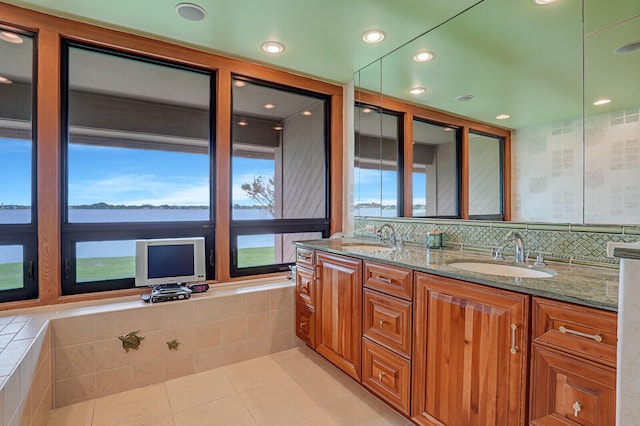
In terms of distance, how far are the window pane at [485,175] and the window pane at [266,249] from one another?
1645 millimetres

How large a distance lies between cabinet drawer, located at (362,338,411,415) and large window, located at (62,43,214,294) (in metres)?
1.56

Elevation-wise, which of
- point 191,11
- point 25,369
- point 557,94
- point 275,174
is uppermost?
point 191,11

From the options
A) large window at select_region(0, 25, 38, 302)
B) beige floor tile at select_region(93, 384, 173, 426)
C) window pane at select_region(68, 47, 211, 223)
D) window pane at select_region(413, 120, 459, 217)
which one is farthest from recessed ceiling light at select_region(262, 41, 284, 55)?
beige floor tile at select_region(93, 384, 173, 426)

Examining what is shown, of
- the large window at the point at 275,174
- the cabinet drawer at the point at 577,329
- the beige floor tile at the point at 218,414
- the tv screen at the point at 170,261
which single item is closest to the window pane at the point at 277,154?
the large window at the point at 275,174

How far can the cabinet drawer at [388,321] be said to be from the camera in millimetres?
1700

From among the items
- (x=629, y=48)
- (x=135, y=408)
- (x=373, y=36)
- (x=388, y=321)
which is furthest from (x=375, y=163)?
(x=135, y=408)

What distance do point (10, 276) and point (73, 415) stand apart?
997mm

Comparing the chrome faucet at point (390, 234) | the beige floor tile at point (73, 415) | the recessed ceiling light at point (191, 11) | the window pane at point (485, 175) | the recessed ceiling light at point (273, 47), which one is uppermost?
the recessed ceiling light at point (273, 47)

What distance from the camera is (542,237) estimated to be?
1.75 meters

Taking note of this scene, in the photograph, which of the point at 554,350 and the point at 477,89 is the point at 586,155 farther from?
the point at 554,350

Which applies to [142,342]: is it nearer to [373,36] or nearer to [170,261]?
[170,261]

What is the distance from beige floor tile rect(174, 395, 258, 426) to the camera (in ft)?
6.01

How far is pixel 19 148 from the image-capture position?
7.03ft

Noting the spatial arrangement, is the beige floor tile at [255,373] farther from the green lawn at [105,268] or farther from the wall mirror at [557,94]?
the wall mirror at [557,94]
